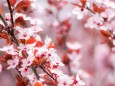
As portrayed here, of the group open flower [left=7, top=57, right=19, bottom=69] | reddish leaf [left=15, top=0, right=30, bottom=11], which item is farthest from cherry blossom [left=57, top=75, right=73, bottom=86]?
reddish leaf [left=15, top=0, right=30, bottom=11]

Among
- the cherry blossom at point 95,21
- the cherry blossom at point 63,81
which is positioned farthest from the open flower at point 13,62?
the cherry blossom at point 95,21

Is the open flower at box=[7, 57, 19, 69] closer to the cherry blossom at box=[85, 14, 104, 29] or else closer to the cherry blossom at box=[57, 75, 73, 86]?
the cherry blossom at box=[57, 75, 73, 86]

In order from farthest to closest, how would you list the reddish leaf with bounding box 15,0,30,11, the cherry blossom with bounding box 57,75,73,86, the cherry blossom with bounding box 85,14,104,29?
1. the cherry blossom with bounding box 85,14,104,29
2. the reddish leaf with bounding box 15,0,30,11
3. the cherry blossom with bounding box 57,75,73,86

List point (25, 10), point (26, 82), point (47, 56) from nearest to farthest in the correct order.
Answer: point (47, 56)
point (26, 82)
point (25, 10)

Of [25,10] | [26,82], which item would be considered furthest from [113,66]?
[26,82]

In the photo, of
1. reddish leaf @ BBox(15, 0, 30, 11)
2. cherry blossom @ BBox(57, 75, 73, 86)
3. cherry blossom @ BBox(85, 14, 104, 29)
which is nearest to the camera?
cherry blossom @ BBox(57, 75, 73, 86)

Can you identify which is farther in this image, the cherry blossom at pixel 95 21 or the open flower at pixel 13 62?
the cherry blossom at pixel 95 21

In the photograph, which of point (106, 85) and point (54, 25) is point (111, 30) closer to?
point (54, 25)

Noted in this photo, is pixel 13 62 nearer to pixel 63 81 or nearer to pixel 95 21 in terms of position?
pixel 63 81


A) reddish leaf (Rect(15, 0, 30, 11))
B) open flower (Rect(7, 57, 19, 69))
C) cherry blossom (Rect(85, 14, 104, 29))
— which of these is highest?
reddish leaf (Rect(15, 0, 30, 11))

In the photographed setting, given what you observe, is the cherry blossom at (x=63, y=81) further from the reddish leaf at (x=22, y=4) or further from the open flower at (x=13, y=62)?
the reddish leaf at (x=22, y=4)

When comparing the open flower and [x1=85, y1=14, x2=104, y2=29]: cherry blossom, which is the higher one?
[x1=85, y1=14, x2=104, y2=29]: cherry blossom
